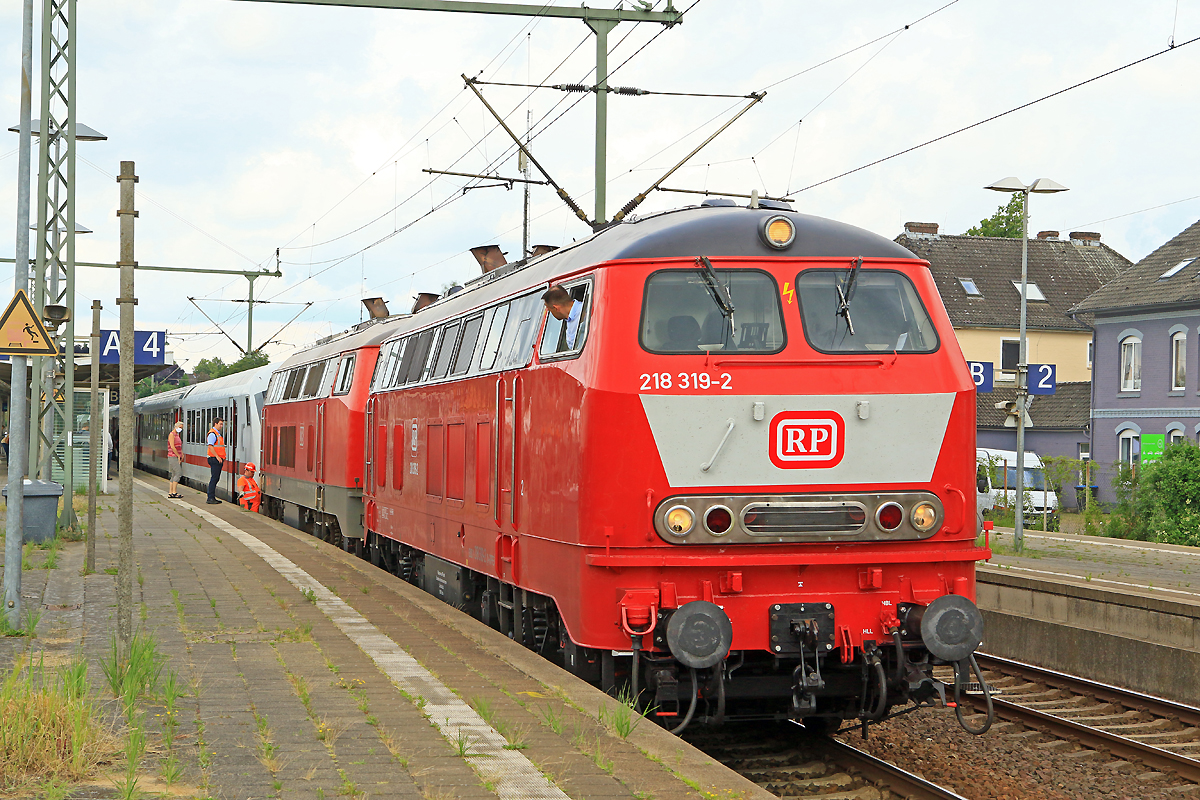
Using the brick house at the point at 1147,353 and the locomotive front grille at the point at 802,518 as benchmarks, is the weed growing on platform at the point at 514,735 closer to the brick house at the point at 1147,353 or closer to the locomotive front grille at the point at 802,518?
the locomotive front grille at the point at 802,518

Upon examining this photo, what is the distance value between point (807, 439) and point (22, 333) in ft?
21.0

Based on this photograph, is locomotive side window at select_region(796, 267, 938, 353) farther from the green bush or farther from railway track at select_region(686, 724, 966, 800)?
the green bush

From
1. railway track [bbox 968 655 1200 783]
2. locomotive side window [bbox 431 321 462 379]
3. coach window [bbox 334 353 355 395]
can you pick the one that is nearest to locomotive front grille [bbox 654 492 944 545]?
railway track [bbox 968 655 1200 783]

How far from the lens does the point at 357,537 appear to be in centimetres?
1753

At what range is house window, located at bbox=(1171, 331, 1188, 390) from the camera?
35.5 metres

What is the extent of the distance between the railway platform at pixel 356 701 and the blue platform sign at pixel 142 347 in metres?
15.1

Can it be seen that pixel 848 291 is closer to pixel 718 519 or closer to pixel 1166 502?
pixel 718 519

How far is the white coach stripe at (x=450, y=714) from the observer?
5.62 meters

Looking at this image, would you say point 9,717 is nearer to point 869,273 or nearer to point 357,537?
point 869,273

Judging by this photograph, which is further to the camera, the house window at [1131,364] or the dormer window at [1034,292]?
the dormer window at [1034,292]

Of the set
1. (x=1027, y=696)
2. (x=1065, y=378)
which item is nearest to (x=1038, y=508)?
(x=1065, y=378)

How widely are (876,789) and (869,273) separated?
3120 mm

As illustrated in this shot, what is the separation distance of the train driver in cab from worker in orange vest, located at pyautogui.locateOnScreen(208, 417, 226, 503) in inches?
901

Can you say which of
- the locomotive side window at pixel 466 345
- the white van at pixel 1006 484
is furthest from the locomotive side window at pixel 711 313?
the white van at pixel 1006 484
